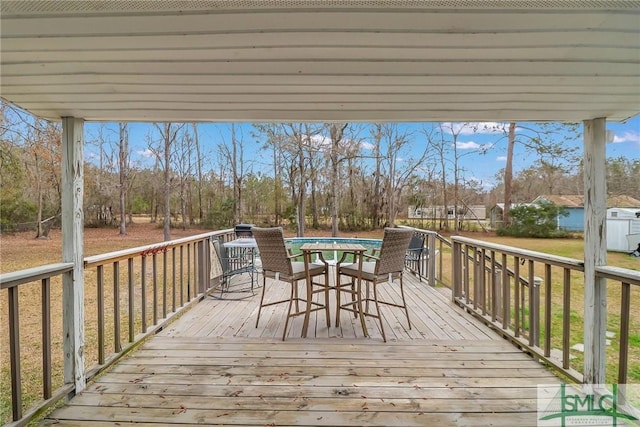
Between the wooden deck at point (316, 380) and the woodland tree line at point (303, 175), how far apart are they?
8.98m

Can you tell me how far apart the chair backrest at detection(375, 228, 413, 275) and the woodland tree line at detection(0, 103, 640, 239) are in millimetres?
8626

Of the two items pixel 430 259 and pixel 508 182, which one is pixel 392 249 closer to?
pixel 430 259

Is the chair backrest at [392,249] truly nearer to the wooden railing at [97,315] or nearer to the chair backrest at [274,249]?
the chair backrest at [274,249]

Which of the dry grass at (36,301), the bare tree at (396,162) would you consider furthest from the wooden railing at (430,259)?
the bare tree at (396,162)

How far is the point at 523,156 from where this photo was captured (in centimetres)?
1316

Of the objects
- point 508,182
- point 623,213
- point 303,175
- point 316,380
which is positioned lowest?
point 316,380

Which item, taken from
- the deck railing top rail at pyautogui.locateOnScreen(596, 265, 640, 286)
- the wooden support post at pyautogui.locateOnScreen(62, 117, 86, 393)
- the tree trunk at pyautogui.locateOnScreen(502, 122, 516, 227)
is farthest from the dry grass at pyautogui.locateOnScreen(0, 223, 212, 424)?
the tree trunk at pyautogui.locateOnScreen(502, 122, 516, 227)

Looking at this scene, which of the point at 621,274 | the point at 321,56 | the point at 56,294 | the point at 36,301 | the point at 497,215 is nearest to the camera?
the point at 321,56

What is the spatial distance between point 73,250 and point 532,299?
11.5 ft

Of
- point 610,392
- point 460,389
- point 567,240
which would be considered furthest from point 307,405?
point 567,240

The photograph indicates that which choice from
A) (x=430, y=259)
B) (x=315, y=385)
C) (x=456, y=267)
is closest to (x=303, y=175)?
(x=430, y=259)

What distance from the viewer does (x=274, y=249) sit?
3.12m

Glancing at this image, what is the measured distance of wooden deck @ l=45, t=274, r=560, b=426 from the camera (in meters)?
1.86

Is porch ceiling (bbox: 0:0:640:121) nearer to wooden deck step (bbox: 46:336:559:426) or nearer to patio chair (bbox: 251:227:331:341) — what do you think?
patio chair (bbox: 251:227:331:341)
